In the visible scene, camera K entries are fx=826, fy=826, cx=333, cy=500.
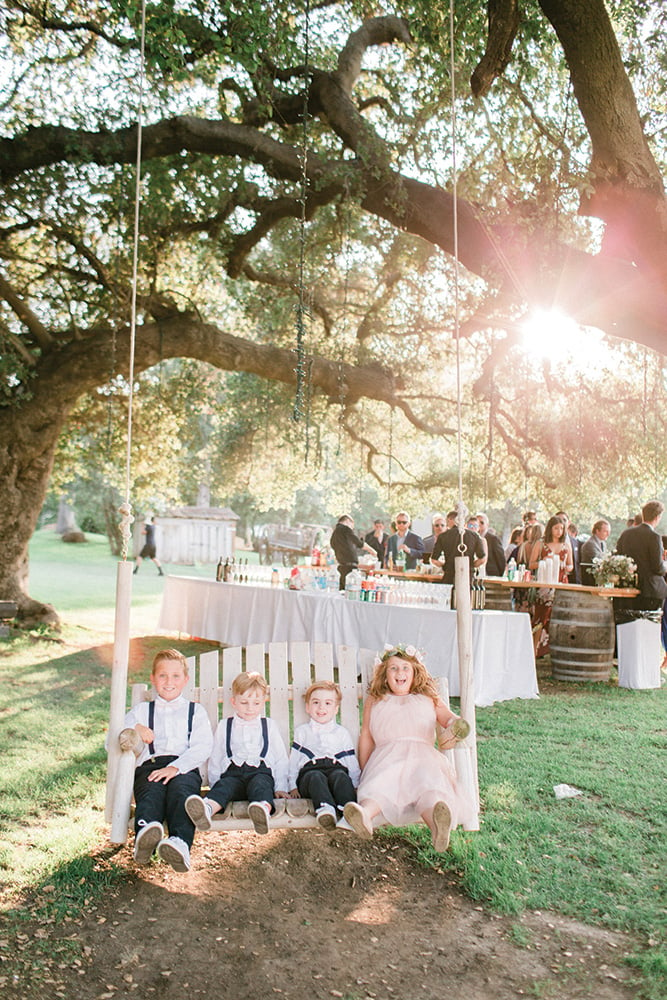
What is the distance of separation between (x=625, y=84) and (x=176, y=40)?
3.28 m

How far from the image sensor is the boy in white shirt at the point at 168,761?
10.8ft

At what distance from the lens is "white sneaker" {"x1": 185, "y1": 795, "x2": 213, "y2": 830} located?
10.8 feet

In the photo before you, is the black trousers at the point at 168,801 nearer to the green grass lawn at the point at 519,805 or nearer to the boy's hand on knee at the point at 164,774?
the boy's hand on knee at the point at 164,774

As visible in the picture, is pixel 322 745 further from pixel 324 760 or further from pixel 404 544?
pixel 404 544

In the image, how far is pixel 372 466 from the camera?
15.5 metres

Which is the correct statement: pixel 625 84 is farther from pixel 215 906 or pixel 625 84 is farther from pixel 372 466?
pixel 372 466

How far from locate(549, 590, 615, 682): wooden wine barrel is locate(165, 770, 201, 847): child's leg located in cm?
622

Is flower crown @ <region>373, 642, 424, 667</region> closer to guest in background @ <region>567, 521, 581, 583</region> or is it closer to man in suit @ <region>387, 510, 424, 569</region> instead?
guest in background @ <region>567, 521, 581, 583</region>

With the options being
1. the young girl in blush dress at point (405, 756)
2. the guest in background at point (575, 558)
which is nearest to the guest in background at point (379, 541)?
the guest in background at point (575, 558)

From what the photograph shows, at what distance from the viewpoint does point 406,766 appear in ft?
12.2

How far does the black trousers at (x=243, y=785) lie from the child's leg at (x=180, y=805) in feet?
0.34

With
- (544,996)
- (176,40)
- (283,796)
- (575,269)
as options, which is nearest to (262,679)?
(283,796)

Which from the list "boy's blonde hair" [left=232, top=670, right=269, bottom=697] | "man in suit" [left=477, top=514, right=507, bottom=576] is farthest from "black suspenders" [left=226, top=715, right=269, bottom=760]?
"man in suit" [left=477, top=514, right=507, bottom=576]

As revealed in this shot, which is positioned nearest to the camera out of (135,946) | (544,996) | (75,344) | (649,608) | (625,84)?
(544,996)
